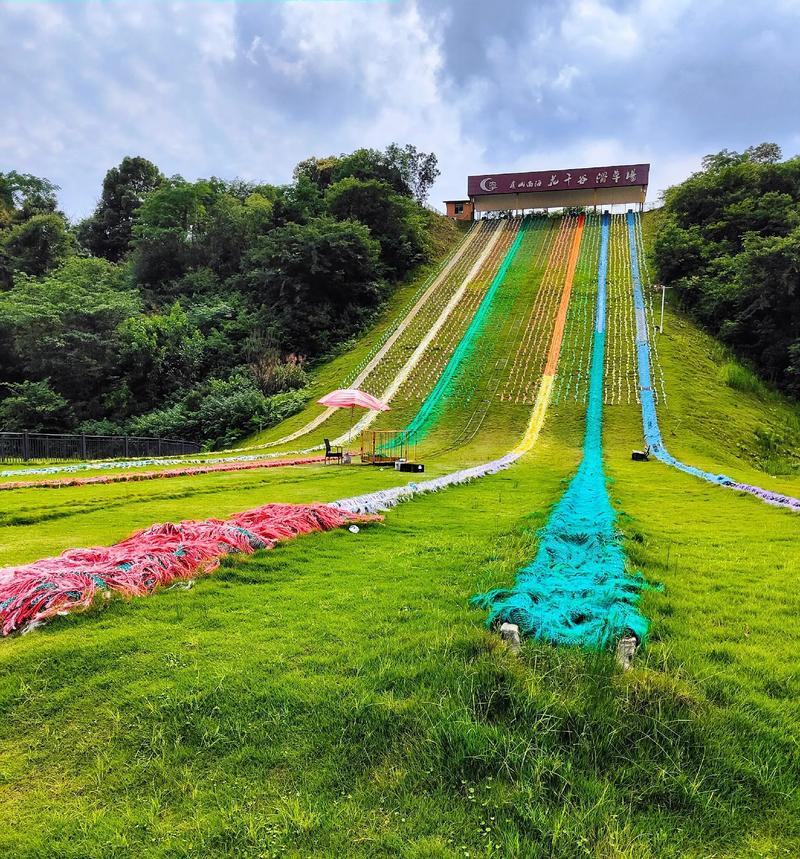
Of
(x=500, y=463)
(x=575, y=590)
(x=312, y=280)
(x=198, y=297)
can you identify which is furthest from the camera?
(x=198, y=297)

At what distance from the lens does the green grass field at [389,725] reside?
1888 mm

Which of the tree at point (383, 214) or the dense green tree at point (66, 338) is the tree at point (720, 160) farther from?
the dense green tree at point (66, 338)

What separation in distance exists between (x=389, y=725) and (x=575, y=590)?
1.91m

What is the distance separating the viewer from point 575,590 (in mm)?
3758

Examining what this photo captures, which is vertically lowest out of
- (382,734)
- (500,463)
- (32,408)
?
(500,463)

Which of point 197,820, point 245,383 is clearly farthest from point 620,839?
point 245,383

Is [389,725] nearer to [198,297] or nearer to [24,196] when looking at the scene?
[198,297]

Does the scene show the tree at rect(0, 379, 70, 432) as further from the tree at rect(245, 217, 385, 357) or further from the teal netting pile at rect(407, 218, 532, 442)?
the teal netting pile at rect(407, 218, 532, 442)

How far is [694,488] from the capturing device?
401 inches

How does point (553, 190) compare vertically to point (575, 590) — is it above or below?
above

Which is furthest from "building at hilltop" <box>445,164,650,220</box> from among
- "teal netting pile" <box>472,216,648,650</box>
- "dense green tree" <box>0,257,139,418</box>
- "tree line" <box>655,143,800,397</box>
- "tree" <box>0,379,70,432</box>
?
"teal netting pile" <box>472,216,648,650</box>

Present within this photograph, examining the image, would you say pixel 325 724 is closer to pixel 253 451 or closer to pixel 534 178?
pixel 253 451

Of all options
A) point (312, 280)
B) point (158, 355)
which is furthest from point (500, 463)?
point (312, 280)

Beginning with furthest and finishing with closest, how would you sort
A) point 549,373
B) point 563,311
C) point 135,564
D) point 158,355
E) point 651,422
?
point 563,311 < point 158,355 < point 549,373 < point 651,422 < point 135,564
